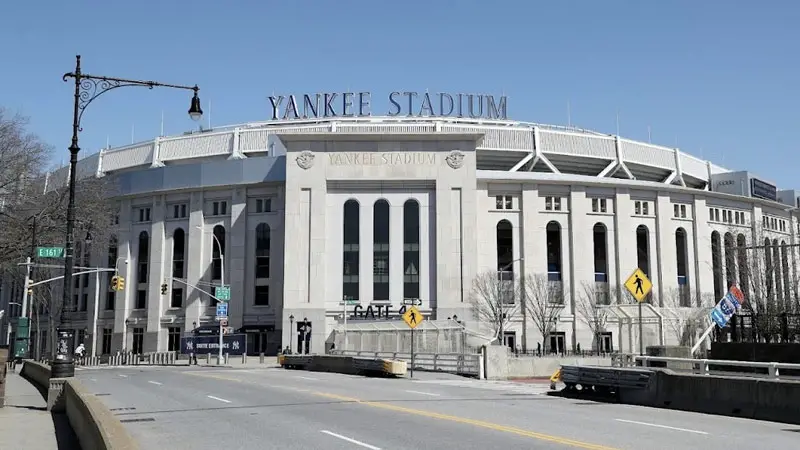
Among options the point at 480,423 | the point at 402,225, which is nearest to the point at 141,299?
the point at 402,225

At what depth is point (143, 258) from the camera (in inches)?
3588

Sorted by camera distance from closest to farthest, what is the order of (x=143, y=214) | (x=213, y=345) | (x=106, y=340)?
(x=213, y=345), (x=106, y=340), (x=143, y=214)

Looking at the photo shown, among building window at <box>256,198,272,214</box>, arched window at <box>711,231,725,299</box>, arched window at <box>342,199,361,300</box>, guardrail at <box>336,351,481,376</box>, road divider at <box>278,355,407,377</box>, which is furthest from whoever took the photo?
arched window at <box>711,231,725,299</box>

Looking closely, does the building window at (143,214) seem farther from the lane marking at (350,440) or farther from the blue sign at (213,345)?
the lane marking at (350,440)

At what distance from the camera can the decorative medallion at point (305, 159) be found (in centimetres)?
7850

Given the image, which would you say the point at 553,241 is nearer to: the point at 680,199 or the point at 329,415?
the point at 680,199

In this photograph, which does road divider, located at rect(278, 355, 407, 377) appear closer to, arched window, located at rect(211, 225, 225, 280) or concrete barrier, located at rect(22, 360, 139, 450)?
concrete barrier, located at rect(22, 360, 139, 450)

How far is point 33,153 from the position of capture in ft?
141

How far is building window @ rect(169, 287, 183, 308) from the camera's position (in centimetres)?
8769

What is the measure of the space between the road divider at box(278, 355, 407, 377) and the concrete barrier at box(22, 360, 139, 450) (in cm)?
1768

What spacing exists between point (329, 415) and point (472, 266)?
58.5m

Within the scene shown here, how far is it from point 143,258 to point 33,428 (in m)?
76.4

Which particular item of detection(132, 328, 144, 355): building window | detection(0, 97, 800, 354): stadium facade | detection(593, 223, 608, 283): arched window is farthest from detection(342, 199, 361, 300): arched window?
detection(132, 328, 144, 355): building window

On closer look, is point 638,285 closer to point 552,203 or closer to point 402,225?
point 402,225
